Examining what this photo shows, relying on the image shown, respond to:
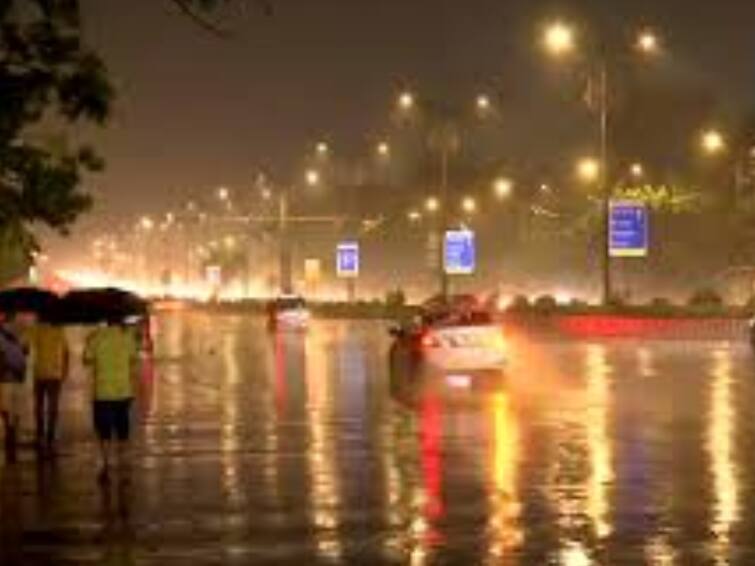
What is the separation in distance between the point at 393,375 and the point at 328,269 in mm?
128079

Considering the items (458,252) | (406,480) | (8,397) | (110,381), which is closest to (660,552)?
(406,480)

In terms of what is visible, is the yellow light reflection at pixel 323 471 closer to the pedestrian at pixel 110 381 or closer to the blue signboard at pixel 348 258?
the pedestrian at pixel 110 381

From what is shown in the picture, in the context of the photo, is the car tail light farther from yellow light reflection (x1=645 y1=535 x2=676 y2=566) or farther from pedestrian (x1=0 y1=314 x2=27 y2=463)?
yellow light reflection (x1=645 y1=535 x2=676 y2=566)

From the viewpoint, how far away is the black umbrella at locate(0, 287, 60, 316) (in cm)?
3131

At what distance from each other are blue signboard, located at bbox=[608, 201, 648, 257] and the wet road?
27.2m

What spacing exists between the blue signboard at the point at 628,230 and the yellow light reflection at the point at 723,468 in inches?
1079

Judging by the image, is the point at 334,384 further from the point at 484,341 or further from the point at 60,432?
the point at 60,432

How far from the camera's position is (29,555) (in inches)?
637

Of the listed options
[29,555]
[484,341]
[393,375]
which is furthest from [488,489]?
[393,375]

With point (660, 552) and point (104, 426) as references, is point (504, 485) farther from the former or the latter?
point (660, 552)

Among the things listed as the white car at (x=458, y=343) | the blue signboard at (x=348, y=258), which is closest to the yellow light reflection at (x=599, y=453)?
the white car at (x=458, y=343)

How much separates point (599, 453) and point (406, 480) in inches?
151

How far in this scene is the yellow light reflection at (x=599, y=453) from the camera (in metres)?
18.3

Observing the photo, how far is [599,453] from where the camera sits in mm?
24625
